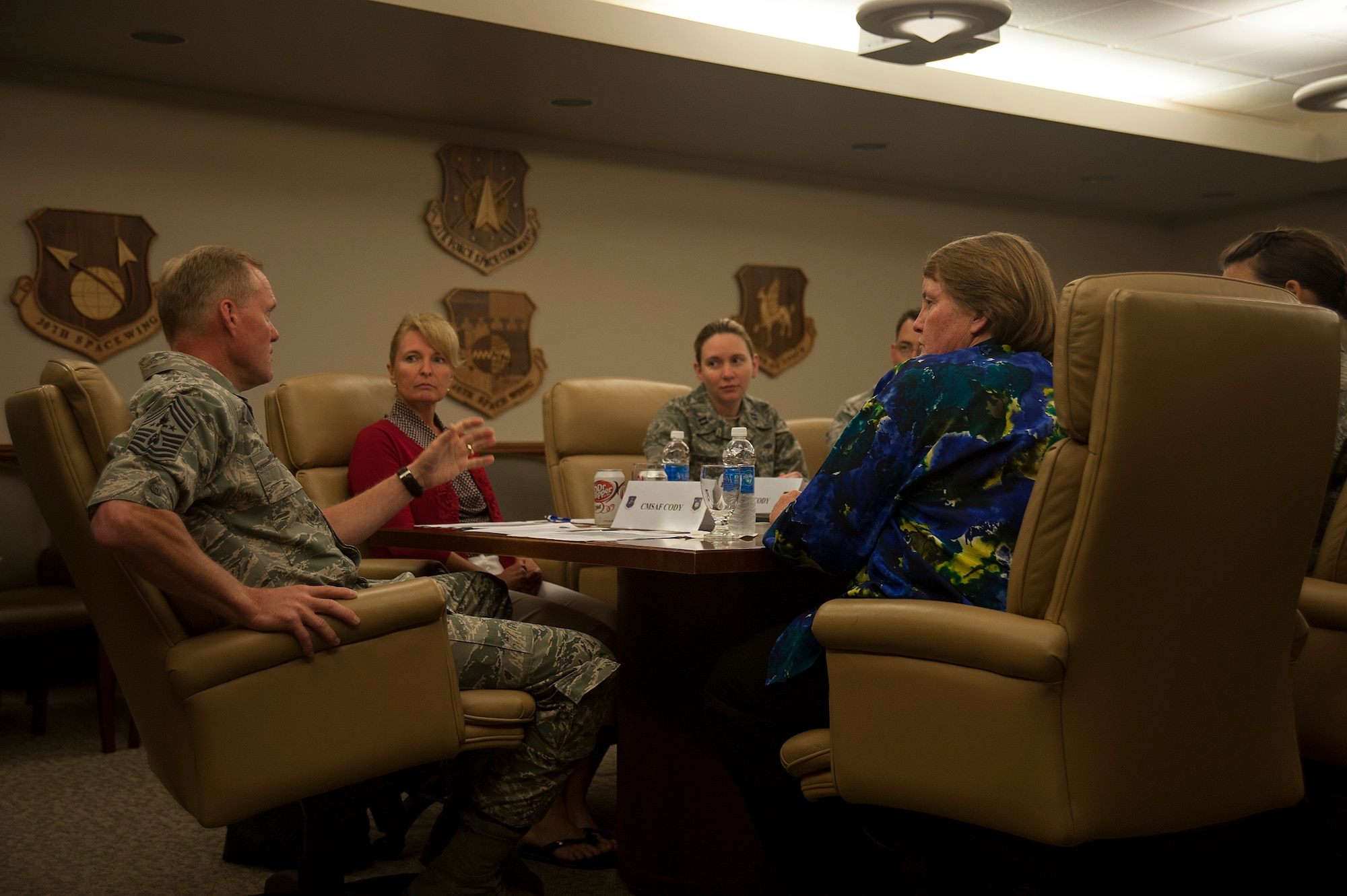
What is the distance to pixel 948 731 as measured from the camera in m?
1.40

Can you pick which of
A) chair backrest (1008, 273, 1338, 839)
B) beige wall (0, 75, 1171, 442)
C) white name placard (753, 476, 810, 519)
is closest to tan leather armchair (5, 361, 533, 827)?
chair backrest (1008, 273, 1338, 839)

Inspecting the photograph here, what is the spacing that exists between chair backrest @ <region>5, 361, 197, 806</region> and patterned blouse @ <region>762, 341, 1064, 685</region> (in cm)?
90

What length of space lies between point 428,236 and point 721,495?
3.33 metres

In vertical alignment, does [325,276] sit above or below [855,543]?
above

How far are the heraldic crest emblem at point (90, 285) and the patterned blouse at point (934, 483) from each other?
3679 millimetres

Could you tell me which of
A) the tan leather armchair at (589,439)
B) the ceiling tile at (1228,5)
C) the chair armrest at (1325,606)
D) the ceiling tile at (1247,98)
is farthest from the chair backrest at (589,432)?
the ceiling tile at (1247,98)

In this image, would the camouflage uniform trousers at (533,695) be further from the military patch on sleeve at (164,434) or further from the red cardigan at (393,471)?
the red cardigan at (393,471)

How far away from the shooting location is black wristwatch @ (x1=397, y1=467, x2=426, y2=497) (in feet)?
7.21

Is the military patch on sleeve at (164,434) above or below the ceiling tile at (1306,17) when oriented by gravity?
below

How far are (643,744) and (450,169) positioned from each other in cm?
372

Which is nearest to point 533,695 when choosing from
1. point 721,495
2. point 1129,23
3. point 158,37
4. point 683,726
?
point 683,726

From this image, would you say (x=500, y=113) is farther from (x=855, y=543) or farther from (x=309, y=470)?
(x=855, y=543)

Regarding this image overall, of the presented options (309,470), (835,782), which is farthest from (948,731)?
(309,470)

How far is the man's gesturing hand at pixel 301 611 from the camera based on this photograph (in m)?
1.54
